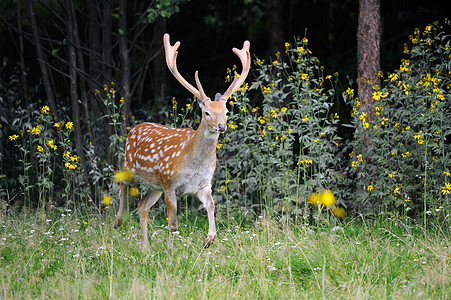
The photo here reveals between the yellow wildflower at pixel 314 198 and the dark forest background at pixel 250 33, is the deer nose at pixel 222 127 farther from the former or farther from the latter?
the dark forest background at pixel 250 33

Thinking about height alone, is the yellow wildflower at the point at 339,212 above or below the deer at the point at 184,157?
below

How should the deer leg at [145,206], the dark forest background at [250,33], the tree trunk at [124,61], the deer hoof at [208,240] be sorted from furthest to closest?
the dark forest background at [250,33] → the tree trunk at [124,61] → the deer leg at [145,206] → the deer hoof at [208,240]

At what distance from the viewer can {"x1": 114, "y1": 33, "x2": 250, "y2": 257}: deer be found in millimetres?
5375

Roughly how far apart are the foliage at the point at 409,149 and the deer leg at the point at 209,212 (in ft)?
5.32

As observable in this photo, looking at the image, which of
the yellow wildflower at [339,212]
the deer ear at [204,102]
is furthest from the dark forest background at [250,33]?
the deer ear at [204,102]

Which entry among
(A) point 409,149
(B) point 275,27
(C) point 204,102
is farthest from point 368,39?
(B) point 275,27

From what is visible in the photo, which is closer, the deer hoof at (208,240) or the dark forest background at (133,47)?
the deer hoof at (208,240)

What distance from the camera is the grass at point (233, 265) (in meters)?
4.36

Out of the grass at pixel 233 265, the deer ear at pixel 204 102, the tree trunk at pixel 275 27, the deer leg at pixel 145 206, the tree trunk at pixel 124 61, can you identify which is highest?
the tree trunk at pixel 275 27

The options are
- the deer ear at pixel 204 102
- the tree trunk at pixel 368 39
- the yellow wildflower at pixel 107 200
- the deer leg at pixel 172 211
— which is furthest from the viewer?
the tree trunk at pixel 368 39

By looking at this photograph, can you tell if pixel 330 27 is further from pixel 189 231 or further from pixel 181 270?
pixel 181 270

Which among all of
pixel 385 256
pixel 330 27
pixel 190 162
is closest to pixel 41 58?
pixel 190 162

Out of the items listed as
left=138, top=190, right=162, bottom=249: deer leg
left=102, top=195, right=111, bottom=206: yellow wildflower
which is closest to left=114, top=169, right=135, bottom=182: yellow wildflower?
left=138, top=190, right=162, bottom=249: deer leg

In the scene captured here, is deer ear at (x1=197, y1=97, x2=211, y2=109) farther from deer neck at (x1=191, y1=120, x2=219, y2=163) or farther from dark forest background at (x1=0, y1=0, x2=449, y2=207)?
dark forest background at (x1=0, y1=0, x2=449, y2=207)
